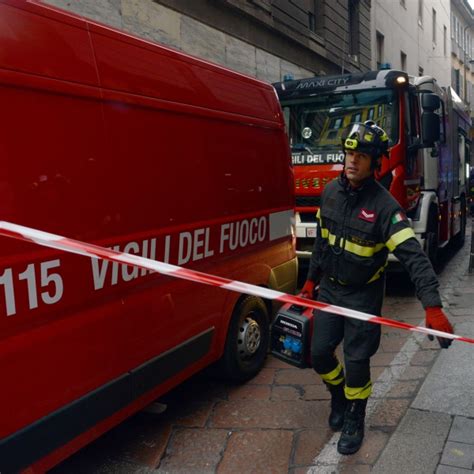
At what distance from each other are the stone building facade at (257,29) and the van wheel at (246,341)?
200 inches

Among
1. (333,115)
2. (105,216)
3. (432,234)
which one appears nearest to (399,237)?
(105,216)

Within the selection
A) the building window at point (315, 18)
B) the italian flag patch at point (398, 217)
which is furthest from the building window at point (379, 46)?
the italian flag patch at point (398, 217)

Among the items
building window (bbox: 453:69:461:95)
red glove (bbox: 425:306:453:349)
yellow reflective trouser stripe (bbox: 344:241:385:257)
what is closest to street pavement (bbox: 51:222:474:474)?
red glove (bbox: 425:306:453:349)

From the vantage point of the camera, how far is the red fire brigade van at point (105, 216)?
243 cm

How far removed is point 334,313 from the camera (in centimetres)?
330

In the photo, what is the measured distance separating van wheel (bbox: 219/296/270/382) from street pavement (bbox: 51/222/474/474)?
141 millimetres

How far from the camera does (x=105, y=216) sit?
9.37 ft

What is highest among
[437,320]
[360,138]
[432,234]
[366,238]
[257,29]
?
[257,29]

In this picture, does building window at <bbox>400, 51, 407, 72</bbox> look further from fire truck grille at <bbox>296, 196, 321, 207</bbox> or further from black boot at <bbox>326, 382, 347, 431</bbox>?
black boot at <bbox>326, 382, 347, 431</bbox>

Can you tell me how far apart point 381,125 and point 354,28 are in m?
15.3

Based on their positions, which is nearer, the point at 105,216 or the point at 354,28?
the point at 105,216

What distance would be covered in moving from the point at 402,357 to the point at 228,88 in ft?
8.88

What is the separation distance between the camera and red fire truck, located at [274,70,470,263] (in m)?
7.47

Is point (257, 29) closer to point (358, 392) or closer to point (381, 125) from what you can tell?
point (381, 125)
